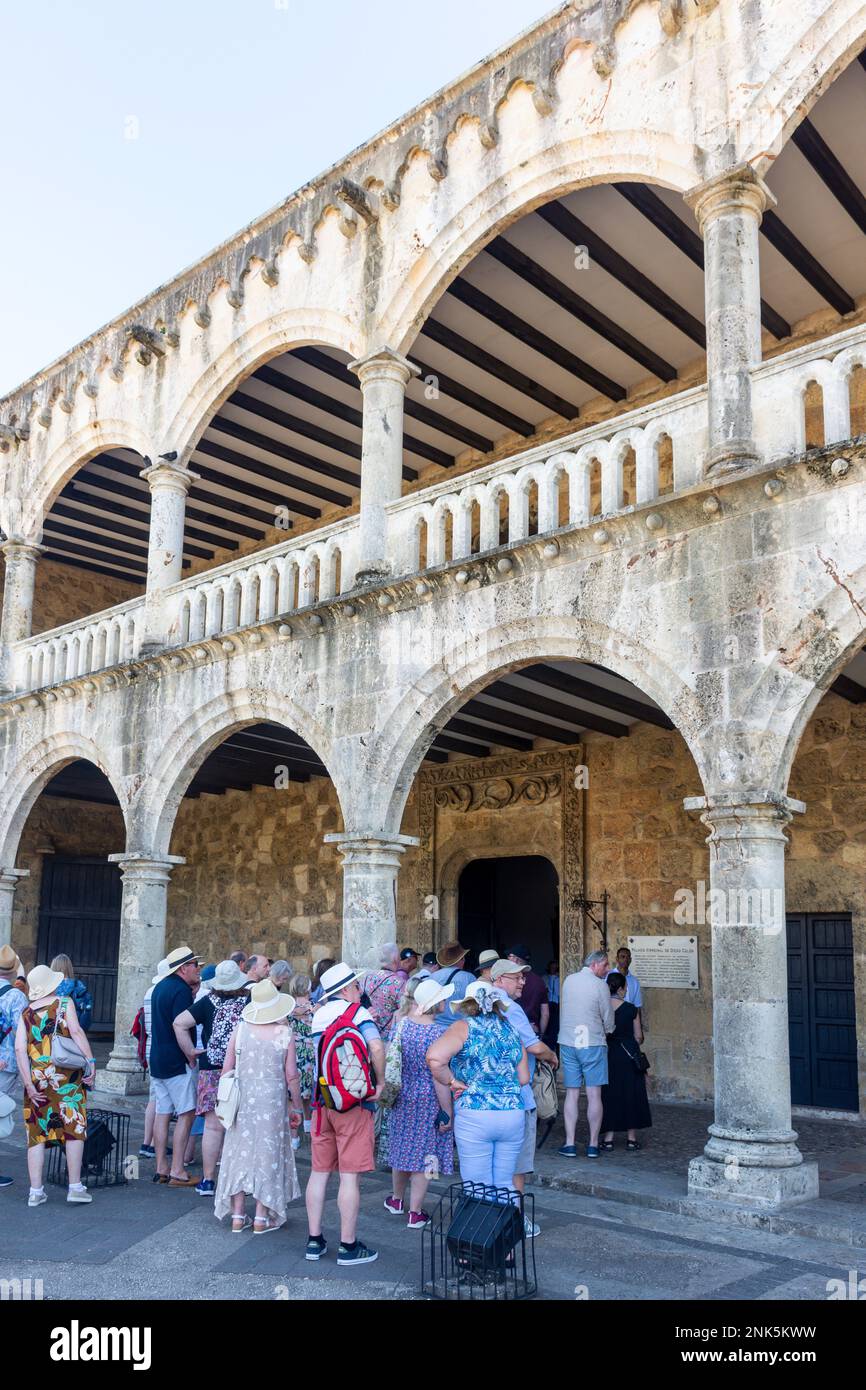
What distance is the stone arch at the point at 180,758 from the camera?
29.9ft

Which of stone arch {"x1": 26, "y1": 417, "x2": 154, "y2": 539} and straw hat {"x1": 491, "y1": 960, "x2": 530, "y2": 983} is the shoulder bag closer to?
straw hat {"x1": 491, "y1": 960, "x2": 530, "y2": 983}

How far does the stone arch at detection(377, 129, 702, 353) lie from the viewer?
7.07m

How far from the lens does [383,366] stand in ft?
28.0

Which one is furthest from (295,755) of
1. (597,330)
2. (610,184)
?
(610,184)

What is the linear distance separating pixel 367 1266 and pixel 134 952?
5.29m

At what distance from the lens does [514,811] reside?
1113cm

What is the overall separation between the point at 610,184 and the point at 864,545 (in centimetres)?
355

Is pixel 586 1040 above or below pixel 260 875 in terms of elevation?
below

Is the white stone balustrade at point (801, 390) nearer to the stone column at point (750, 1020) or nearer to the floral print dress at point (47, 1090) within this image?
the stone column at point (750, 1020)

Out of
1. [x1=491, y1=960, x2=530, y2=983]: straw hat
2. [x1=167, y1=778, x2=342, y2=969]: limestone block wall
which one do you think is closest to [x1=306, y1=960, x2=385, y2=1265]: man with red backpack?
[x1=491, y1=960, x2=530, y2=983]: straw hat

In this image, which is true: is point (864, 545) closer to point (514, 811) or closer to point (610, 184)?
point (610, 184)

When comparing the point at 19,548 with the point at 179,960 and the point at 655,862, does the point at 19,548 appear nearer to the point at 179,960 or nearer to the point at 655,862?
the point at 179,960

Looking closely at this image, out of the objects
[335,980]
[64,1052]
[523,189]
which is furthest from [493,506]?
[64,1052]

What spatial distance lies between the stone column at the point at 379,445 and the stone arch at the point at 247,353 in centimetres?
37
